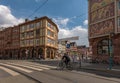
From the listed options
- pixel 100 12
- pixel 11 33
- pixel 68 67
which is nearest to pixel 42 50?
pixel 11 33

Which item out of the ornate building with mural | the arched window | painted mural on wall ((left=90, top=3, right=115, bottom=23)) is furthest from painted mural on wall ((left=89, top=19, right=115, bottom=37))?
the arched window

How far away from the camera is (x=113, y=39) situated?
29.6 metres

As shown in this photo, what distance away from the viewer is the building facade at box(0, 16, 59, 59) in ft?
221

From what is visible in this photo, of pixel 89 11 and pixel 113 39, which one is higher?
pixel 89 11

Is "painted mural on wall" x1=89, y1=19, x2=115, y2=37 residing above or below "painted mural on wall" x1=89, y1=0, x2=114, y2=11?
below

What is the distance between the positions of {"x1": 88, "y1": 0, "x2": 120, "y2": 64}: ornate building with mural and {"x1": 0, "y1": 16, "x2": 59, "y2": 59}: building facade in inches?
1188

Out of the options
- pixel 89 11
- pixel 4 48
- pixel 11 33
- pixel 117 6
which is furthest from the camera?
pixel 4 48

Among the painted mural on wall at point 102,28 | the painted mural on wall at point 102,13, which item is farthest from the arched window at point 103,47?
the painted mural on wall at point 102,13

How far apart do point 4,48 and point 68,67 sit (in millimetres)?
74144

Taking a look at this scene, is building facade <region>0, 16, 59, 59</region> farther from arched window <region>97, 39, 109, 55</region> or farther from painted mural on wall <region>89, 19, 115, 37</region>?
arched window <region>97, 39, 109, 55</region>

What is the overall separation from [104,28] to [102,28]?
514 mm

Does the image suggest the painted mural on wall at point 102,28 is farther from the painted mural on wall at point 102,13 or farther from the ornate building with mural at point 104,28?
the painted mural on wall at point 102,13

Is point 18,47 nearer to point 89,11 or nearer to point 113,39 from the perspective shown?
point 89,11

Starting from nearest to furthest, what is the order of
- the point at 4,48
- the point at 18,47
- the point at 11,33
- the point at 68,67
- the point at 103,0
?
the point at 68,67 → the point at 103,0 → the point at 18,47 → the point at 11,33 → the point at 4,48
